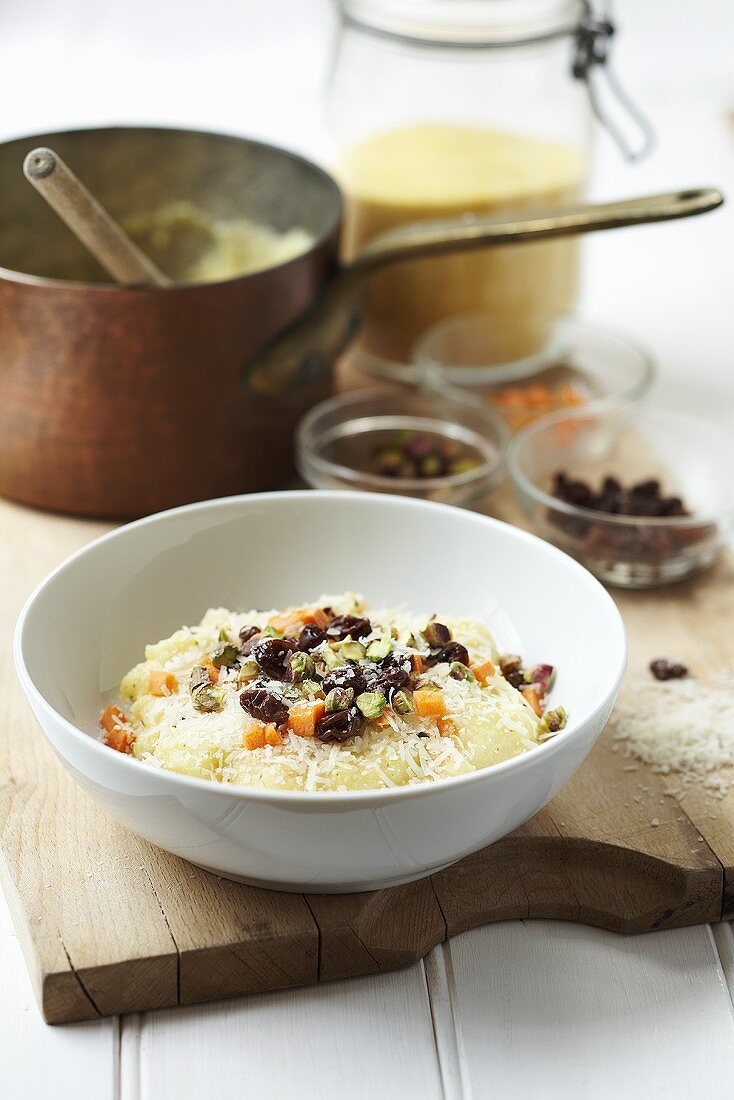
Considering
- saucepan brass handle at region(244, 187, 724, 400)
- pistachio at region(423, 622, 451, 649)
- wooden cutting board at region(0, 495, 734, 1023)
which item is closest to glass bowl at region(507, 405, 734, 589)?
saucepan brass handle at region(244, 187, 724, 400)

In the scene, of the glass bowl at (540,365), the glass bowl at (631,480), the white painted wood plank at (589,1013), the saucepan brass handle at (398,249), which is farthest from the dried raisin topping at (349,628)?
the glass bowl at (540,365)

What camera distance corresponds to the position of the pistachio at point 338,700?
1403 mm

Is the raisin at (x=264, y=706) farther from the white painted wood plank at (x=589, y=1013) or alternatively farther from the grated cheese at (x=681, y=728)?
the grated cheese at (x=681, y=728)

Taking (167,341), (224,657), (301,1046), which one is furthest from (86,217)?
(301,1046)

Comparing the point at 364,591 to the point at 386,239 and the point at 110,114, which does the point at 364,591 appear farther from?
the point at 110,114

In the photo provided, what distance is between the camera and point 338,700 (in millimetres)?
1406

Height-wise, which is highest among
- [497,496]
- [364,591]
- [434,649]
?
[434,649]

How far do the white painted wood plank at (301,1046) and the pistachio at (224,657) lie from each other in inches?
14.9

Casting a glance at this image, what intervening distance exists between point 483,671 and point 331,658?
0.63 ft

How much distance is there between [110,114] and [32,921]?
3096mm

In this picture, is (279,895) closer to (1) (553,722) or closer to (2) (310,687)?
(2) (310,687)

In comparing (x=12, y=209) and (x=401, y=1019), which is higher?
(x=12, y=209)

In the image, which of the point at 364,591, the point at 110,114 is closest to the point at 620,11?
the point at 110,114

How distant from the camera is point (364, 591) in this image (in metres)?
1.89
